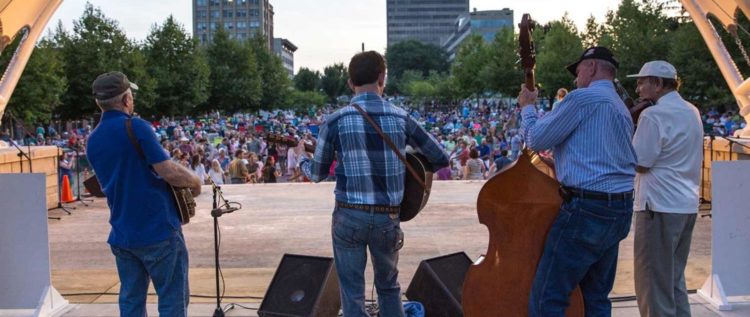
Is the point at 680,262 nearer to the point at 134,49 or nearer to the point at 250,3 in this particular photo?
the point at 134,49

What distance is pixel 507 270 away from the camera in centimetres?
423

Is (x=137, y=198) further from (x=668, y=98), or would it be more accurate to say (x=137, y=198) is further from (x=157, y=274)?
(x=668, y=98)

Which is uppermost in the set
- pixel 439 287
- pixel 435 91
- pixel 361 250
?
pixel 435 91

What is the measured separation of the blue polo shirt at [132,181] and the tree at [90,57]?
3950cm

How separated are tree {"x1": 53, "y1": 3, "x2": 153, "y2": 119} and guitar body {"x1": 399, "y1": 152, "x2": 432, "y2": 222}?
40027mm

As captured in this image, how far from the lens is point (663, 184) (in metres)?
4.62

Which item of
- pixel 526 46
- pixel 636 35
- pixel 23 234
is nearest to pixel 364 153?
pixel 526 46

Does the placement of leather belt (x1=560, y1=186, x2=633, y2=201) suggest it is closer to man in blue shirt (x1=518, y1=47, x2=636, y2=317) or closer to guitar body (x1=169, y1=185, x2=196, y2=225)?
man in blue shirt (x1=518, y1=47, x2=636, y2=317)

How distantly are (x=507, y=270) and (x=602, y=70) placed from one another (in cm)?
125

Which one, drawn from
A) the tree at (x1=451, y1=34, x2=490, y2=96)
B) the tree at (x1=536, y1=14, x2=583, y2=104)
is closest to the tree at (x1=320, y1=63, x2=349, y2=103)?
the tree at (x1=451, y1=34, x2=490, y2=96)

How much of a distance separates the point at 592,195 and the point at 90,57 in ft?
137

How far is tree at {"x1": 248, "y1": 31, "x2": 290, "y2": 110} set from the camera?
77.4 metres

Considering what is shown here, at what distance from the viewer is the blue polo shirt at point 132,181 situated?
13.5 feet

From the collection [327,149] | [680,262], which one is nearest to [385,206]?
[327,149]
